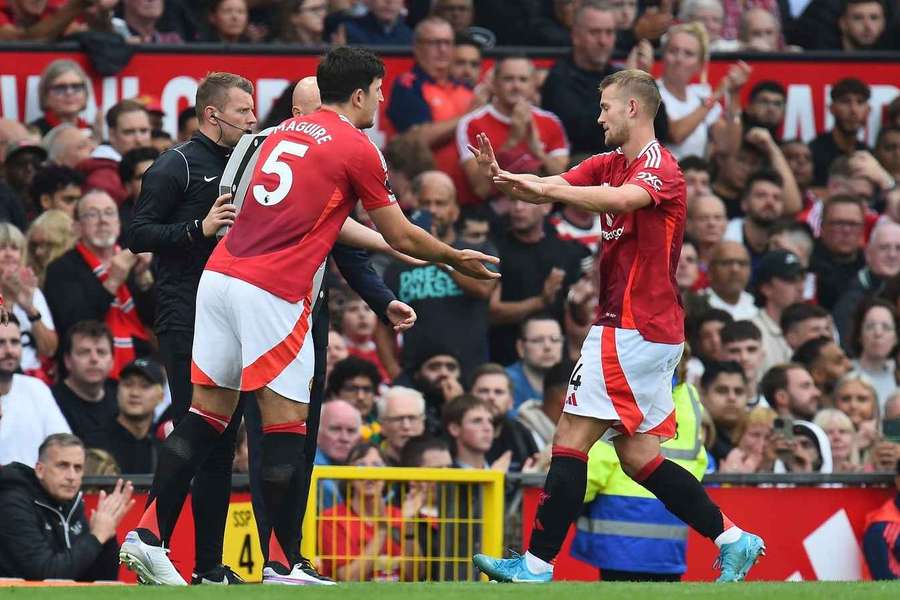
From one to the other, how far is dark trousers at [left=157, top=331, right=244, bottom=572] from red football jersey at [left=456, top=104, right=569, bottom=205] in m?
6.22

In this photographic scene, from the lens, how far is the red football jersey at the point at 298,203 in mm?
7484

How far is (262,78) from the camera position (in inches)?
588

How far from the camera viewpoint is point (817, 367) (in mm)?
13477

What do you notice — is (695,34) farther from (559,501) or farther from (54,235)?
(559,501)

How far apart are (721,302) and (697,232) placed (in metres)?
0.68

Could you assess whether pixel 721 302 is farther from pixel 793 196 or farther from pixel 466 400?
pixel 466 400

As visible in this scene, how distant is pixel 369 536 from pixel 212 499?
2.17m

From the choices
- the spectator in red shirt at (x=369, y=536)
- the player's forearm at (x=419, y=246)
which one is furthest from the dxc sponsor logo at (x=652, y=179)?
the spectator in red shirt at (x=369, y=536)

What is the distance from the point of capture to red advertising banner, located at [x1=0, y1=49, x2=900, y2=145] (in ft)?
46.7

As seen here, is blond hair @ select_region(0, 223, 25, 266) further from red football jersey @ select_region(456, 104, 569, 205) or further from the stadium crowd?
red football jersey @ select_region(456, 104, 569, 205)

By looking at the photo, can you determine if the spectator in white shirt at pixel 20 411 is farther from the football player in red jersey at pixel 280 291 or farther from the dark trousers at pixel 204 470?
the football player in red jersey at pixel 280 291

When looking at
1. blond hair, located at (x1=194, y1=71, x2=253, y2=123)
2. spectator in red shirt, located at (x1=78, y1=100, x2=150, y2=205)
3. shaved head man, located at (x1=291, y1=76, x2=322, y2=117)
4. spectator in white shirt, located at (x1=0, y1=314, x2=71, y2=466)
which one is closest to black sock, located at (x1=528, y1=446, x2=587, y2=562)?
shaved head man, located at (x1=291, y1=76, x2=322, y2=117)

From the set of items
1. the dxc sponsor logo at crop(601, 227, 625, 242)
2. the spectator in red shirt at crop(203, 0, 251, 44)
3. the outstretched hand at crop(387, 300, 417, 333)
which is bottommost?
the outstretched hand at crop(387, 300, 417, 333)

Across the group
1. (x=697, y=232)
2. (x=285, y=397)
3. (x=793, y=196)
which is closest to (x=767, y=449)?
(x=697, y=232)
